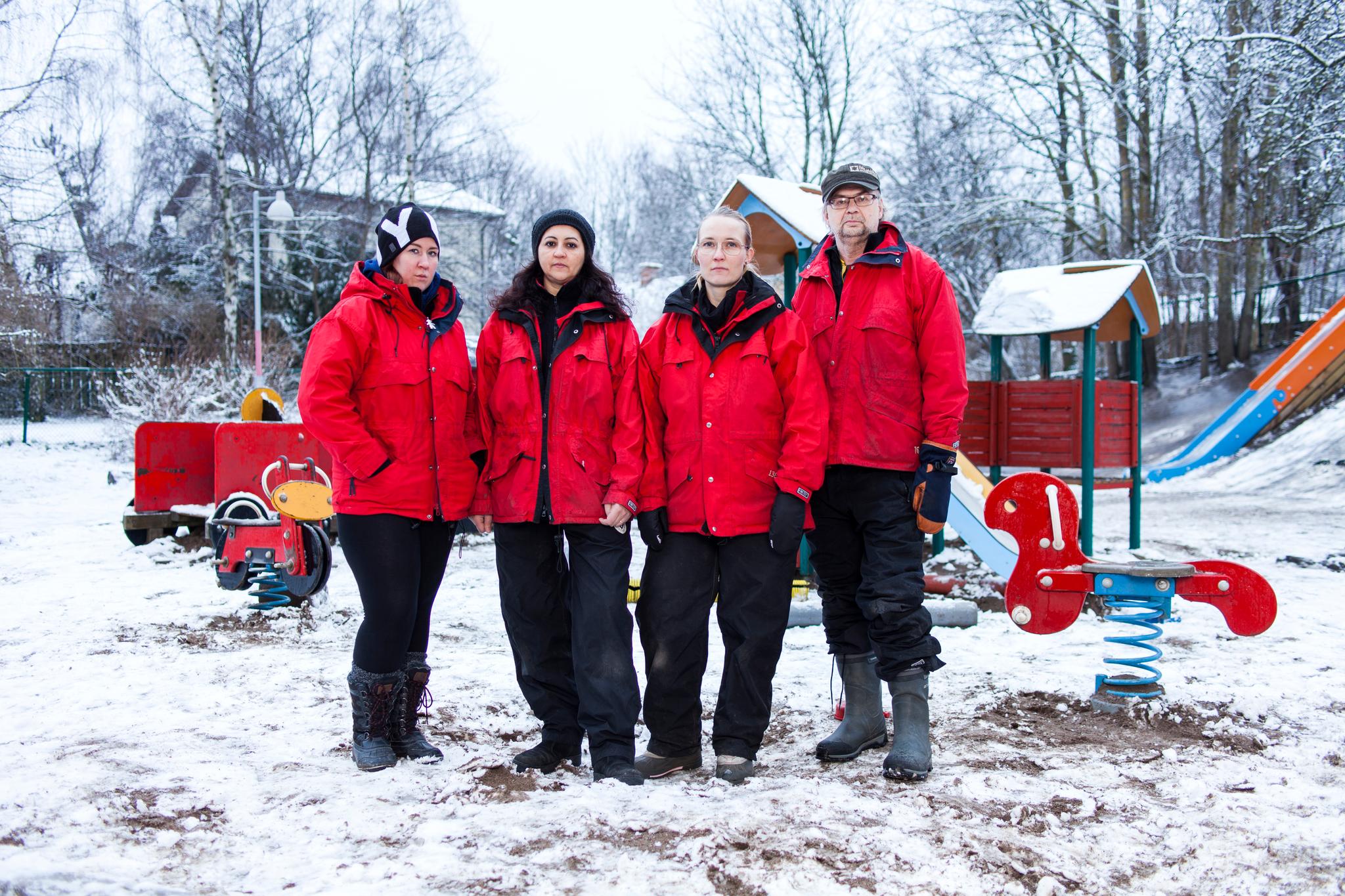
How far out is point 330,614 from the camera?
5.64m

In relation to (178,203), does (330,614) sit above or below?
below

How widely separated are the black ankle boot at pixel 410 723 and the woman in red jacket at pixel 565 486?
14.5 inches

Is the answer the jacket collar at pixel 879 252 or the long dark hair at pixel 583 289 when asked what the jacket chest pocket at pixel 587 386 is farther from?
the jacket collar at pixel 879 252

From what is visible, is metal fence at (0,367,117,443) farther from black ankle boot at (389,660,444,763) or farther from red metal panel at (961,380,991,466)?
black ankle boot at (389,660,444,763)

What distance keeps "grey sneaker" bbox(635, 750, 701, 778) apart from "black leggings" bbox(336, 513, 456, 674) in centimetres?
→ 91

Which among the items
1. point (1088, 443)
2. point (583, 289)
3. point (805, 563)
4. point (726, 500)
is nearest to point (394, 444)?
point (583, 289)

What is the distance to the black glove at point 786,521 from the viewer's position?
3.10 metres

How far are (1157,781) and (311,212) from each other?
881 inches

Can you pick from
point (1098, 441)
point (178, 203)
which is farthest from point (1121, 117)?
point (178, 203)

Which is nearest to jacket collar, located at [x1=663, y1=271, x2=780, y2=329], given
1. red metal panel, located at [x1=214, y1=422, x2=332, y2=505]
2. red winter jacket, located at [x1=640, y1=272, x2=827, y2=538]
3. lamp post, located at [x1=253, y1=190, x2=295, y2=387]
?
red winter jacket, located at [x1=640, y1=272, x2=827, y2=538]

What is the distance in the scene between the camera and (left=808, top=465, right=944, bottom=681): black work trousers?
3242mm

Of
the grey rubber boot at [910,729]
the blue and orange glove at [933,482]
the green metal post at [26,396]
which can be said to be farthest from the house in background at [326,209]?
the grey rubber boot at [910,729]

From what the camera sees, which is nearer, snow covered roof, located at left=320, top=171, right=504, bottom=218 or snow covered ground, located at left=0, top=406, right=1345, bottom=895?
snow covered ground, located at left=0, top=406, right=1345, bottom=895

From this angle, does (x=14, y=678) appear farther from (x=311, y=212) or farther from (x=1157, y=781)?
(x=311, y=212)
